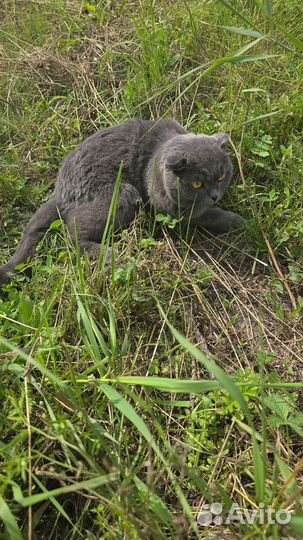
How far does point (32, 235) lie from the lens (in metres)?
2.72

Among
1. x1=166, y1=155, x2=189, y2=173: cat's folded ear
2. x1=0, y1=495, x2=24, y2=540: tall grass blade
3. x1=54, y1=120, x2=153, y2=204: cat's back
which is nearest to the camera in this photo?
x1=0, y1=495, x2=24, y2=540: tall grass blade

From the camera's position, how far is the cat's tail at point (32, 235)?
259cm

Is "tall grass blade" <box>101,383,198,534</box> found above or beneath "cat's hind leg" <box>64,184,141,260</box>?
beneath

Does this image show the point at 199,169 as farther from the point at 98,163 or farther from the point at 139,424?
the point at 139,424

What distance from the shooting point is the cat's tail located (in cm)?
259

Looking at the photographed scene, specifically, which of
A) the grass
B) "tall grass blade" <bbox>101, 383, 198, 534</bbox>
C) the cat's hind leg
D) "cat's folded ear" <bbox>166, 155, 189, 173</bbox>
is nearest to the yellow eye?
"cat's folded ear" <bbox>166, 155, 189, 173</bbox>

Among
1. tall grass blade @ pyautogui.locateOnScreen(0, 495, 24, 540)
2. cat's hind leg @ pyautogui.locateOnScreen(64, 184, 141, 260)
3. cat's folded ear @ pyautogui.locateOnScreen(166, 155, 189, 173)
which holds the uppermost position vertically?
cat's folded ear @ pyautogui.locateOnScreen(166, 155, 189, 173)

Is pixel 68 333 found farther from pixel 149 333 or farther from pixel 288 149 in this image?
pixel 288 149

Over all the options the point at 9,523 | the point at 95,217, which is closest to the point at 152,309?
the point at 95,217

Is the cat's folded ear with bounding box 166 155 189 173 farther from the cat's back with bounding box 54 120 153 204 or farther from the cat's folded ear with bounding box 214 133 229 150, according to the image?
the cat's back with bounding box 54 120 153 204

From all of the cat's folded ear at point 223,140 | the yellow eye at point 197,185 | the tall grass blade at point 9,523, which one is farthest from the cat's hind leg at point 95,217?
the tall grass blade at point 9,523

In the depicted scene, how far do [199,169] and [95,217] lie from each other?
71 centimetres

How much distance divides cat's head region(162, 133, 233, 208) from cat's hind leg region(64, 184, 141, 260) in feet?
0.91

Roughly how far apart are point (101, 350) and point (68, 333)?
223 millimetres
